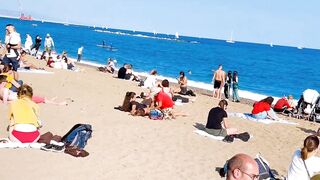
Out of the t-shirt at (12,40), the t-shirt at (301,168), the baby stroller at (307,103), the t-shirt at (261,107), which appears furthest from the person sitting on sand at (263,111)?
the t-shirt at (12,40)

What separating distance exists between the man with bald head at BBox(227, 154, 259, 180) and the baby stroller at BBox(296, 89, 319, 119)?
15087 millimetres

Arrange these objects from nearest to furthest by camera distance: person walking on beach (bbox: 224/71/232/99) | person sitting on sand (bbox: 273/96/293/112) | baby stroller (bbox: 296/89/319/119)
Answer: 1. baby stroller (bbox: 296/89/319/119)
2. person sitting on sand (bbox: 273/96/293/112)
3. person walking on beach (bbox: 224/71/232/99)

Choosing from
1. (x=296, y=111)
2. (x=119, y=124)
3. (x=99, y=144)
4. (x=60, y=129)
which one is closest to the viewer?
(x=99, y=144)

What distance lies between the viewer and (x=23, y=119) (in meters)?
7.88

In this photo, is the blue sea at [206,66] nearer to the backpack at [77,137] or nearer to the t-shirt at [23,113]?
the backpack at [77,137]

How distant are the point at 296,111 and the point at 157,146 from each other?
33.5 feet

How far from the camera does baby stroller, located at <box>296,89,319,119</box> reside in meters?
17.5

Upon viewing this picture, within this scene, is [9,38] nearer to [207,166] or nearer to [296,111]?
[207,166]

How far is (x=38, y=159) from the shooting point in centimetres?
762

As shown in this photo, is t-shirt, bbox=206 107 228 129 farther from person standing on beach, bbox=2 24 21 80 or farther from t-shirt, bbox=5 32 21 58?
t-shirt, bbox=5 32 21 58

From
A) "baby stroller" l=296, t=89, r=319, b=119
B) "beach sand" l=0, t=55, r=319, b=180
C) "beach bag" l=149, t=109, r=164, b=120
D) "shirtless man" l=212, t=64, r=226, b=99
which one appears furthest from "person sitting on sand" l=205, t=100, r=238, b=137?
"shirtless man" l=212, t=64, r=226, b=99

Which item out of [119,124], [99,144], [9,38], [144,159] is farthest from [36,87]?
[144,159]

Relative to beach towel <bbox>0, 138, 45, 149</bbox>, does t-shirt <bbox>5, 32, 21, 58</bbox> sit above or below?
above

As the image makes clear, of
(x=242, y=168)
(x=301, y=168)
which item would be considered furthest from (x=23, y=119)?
(x=242, y=168)
